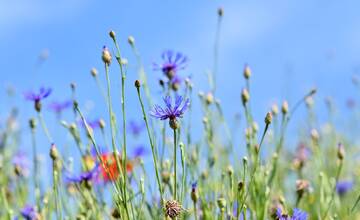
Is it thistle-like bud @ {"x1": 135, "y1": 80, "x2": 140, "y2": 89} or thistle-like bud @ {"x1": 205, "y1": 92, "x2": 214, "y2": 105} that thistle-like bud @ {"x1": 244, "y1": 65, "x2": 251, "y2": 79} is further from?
thistle-like bud @ {"x1": 135, "y1": 80, "x2": 140, "y2": 89}

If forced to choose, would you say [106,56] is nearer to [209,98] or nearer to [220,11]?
[209,98]

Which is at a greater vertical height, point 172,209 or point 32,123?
point 32,123

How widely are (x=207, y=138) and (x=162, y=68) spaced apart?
34 cm

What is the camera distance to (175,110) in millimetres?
1526

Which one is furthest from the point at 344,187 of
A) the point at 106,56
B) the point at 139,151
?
the point at 106,56

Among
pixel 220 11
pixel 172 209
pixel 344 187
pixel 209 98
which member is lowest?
pixel 172 209

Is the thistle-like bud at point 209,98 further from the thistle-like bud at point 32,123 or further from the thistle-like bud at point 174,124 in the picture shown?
the thistle-like bud at point 174,124

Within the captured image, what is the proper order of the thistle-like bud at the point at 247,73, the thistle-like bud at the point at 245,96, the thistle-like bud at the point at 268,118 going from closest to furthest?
the thistle-like bud at the point at 268,118 → the thistle-like bud at the point at 245,96 → the thistle-like bud at the point at 247,73

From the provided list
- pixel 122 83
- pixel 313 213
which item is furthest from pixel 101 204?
pixel 313 213

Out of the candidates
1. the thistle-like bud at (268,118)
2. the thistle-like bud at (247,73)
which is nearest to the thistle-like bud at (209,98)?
the thistle-like bud at (247,73)

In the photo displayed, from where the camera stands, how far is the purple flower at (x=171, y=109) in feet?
4.99

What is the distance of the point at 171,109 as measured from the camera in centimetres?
152

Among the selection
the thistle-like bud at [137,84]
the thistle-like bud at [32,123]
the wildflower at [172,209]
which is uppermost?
the thistle-like bud at [32,123]

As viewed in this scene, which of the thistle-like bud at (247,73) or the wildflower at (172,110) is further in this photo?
the thistle-like bud at (247,73)
